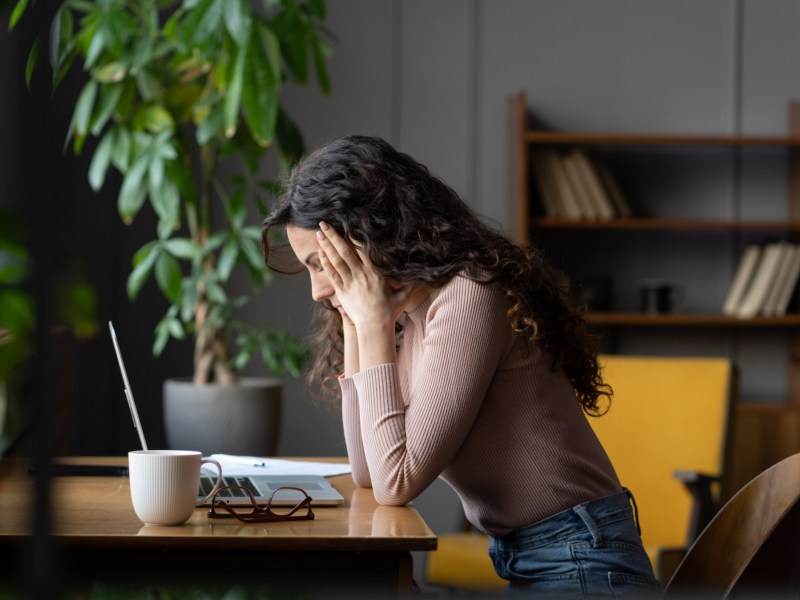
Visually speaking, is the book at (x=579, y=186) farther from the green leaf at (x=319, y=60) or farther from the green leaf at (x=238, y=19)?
the green leaf at (x=238, y=19)

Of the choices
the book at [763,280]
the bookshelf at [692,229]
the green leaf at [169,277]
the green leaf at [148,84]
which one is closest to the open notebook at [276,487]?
the green leaf at [169,277]

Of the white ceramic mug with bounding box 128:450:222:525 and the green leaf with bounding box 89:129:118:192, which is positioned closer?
the white ceramic mug with bounding box 128:450:222:525

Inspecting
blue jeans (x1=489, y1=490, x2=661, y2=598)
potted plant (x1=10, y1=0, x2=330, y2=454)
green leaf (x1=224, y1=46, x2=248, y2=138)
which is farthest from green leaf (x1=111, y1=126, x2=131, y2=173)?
blue jeans (x1=489, y1=490, x2=661, y2=598)

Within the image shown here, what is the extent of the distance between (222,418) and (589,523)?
5.61 feet

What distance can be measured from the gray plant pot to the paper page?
3.76 ft

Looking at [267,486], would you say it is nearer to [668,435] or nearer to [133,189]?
[668,435]

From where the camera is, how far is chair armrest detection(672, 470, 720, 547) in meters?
2.20

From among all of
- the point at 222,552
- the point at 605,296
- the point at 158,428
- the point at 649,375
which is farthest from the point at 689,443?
the point at 158,428

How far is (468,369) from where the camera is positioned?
1.24 metres

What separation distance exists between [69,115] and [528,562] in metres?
1.10

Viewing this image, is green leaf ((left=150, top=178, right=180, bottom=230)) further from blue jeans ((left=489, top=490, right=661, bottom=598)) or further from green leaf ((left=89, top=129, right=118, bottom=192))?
blue jeans ((left=489, top=490, right=661, bottom=598))

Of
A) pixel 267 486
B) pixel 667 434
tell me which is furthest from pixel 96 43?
pixel 667 434

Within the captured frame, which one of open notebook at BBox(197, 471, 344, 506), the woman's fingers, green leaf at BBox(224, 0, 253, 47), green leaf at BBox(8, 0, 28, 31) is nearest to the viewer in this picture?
green leaf at BBox(8, 0, 28, 31)

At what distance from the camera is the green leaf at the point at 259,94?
2.51m
